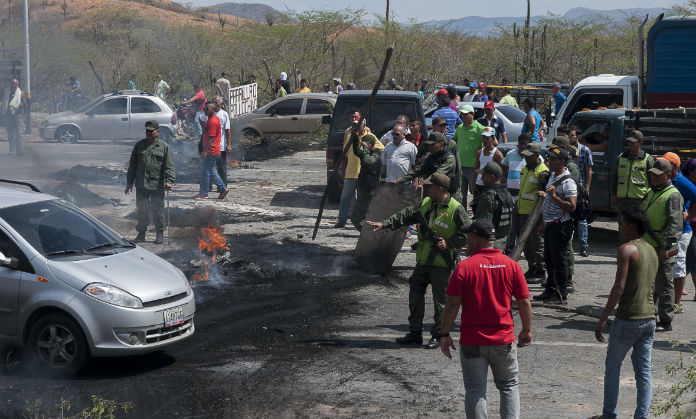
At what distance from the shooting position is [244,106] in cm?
2867

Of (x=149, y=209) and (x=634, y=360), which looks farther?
(x=149, y=209)

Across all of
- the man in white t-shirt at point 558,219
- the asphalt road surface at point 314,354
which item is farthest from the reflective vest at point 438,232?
the man in white t-shirt at point 558,219

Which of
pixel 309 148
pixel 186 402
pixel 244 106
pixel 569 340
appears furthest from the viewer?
pixel 244 106

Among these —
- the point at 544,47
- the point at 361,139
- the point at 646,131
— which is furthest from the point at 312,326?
the point at 544,47

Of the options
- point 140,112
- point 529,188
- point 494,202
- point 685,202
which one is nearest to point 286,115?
point 140,112

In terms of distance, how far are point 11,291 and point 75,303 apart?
2.01ft

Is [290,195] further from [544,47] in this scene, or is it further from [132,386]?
[544,47]

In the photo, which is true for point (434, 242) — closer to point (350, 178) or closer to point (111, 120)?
point (350, 178)

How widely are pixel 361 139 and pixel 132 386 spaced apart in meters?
6.58

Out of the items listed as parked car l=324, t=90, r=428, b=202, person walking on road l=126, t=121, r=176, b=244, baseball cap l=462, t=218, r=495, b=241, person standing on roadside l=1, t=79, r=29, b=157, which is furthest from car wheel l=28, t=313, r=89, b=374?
A: person standing on roadside l=1, t=79, r=29, b=157

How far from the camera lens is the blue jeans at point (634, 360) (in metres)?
5.91

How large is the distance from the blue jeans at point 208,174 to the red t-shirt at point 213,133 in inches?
3.9

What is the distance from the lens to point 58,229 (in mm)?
7824

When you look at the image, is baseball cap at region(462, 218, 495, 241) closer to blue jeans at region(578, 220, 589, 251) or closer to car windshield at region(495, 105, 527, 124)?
blue jeans at region(578, 220, 589, 251)
